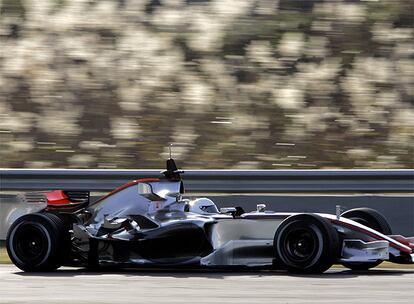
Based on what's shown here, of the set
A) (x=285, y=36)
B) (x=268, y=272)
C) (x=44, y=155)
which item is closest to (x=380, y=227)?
(x=268, y=272)

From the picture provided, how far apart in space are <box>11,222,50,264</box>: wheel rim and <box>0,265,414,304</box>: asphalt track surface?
0.64 feet

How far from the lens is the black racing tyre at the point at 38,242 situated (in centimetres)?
871

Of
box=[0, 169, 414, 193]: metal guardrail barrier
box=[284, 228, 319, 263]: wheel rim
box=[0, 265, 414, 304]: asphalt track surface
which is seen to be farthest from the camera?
box=[0, 169, 414, 193]: metal guardrail barrier

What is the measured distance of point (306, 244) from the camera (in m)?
7.92

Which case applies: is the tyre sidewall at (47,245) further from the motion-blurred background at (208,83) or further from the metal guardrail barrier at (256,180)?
the motion-blurred background at (208,83)

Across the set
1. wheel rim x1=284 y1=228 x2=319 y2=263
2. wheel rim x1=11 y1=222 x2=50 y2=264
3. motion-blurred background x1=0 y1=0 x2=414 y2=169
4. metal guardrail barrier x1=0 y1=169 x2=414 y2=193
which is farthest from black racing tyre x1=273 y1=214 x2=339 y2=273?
motion-blurred background x1=0 y1=0 x2=414 y2=169

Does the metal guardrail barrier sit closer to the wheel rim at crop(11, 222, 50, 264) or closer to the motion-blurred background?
the wheel rim at crop(11, 222, 50, 264)

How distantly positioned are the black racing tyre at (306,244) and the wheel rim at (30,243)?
226cm

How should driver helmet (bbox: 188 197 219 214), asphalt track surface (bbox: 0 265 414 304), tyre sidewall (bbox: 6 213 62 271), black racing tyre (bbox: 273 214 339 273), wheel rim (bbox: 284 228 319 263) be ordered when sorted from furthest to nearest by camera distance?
tyre sidewall (bbox: 6 213 62 271)
driver helmet (bbox: 188 197 219 214)
wheel rim (bbox: 284 228 319 263)
black racing tyre (bbox: 273 214 339 273)
asphalt track surface (bbox: 0 265 414 304)

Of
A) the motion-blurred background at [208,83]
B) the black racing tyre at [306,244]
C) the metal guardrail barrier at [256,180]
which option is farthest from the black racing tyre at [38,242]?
the motion-blurred background at [208,83]

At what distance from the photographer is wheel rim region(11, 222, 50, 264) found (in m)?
8.73

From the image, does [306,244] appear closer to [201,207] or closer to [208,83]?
[201,207]

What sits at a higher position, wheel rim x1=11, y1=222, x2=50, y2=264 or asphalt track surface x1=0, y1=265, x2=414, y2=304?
wheel rim x1=11, y1=222, x2=50, y2=264

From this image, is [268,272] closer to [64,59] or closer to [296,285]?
[296,285]
